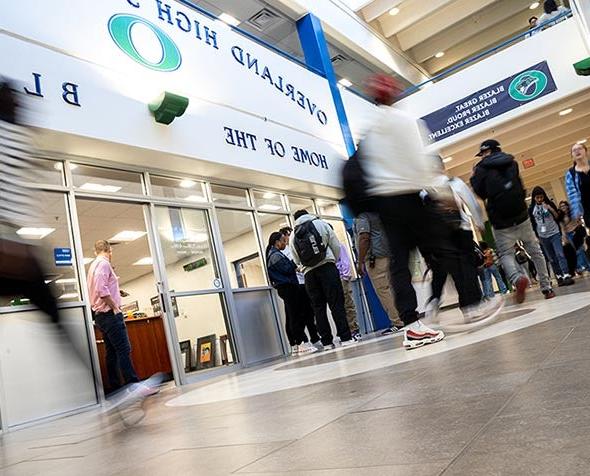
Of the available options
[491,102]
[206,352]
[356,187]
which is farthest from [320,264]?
[491,102]

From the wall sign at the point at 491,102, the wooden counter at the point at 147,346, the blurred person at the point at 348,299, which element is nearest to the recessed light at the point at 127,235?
the wooden counter at the point at 147,346

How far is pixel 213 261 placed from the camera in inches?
240

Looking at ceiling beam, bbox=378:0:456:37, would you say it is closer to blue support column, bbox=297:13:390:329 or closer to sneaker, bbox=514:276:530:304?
blue support column, bbox=297:13:390:329

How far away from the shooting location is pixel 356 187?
9.27 ft

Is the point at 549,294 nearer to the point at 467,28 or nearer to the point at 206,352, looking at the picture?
the point at 206,352

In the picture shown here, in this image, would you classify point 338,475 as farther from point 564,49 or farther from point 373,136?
point 564,49

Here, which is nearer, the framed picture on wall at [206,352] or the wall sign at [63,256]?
the wall sign at [63,256]

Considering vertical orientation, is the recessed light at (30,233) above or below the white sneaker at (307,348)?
above

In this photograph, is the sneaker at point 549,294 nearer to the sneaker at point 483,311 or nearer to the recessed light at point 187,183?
the sneaker at point 483,311

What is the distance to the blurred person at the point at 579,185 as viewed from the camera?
14.1 feet

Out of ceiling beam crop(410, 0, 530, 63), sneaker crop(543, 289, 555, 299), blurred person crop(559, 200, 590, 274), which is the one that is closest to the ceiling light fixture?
sneaker crop(543, 289, 555, 299)

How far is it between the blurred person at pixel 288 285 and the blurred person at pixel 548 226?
317 centimetres

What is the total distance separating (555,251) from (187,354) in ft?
15.6

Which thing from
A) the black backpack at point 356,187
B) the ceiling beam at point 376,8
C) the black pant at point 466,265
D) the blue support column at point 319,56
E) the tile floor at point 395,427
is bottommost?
the tile floor at point 395,427
